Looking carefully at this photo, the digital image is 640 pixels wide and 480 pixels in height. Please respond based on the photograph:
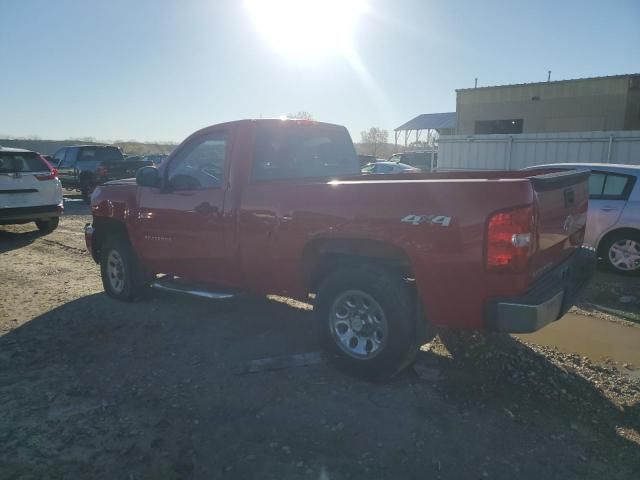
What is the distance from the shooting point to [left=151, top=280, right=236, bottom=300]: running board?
179 inches

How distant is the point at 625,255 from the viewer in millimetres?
6668

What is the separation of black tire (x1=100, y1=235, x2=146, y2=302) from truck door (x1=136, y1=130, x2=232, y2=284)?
29cm

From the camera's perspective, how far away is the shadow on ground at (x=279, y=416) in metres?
2.75

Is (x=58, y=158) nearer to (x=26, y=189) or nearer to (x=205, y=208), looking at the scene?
(x=26, y=189)

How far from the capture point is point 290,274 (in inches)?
160

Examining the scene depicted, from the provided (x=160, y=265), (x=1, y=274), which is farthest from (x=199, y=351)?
(x=1, y=274)

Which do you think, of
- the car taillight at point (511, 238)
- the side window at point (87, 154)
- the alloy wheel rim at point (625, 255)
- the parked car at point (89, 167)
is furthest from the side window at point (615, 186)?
the side window at point (87, 154)

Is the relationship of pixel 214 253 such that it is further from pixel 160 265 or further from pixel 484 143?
pixel 484 143

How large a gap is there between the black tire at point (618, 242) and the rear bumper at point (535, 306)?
383 centimetres

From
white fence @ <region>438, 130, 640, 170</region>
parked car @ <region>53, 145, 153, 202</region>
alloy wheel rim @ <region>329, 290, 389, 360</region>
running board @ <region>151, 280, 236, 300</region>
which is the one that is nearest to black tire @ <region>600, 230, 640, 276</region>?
alloy wheel rim @ <region>329, 290, 389, 360</region>

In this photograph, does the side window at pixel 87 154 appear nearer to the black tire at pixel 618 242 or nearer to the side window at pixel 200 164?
the side window at pixel 200 164

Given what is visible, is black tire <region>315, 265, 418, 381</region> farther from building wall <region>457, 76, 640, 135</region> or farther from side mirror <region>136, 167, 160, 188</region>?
building wall <region>457, 76, 640, 135</region>

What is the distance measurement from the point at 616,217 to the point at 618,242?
353 millimetres

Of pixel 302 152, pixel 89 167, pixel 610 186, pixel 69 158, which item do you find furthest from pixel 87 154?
pixel 610 186
